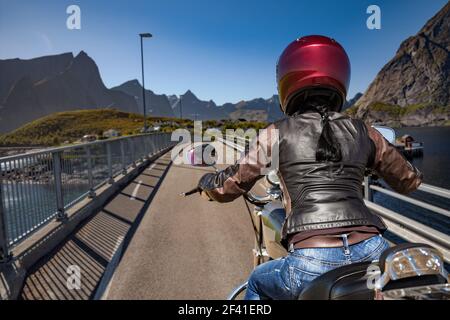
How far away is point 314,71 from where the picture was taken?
6.45ft

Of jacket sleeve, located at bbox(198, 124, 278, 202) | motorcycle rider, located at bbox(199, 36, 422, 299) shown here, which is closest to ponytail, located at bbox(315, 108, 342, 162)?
motorcycle rider, located at bbox(199, 36, 422, 299)

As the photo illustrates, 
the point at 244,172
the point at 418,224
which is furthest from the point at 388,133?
the point at 418,224

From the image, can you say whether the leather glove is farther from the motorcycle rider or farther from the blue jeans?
the blue jeans

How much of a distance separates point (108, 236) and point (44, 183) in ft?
4.39

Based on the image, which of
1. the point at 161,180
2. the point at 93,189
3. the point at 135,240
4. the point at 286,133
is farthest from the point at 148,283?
the point at 161,180

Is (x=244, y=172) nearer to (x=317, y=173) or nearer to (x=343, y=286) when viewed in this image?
(x=317, y=173)

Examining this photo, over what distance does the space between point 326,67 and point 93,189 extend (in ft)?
23.4

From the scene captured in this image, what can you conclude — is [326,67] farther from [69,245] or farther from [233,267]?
[69,245]

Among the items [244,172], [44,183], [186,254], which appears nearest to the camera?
[244,172]

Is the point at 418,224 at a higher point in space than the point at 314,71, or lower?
lower

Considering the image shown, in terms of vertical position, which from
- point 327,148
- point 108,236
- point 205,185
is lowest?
point 108,236

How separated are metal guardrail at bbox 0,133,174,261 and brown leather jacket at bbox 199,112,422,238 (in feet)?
11.6

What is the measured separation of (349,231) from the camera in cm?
166

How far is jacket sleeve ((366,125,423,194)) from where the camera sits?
192 cm
